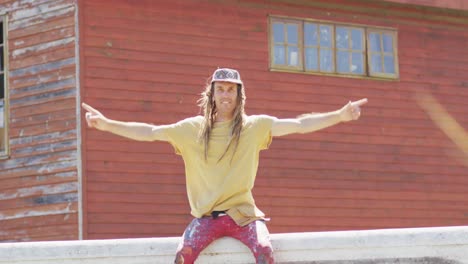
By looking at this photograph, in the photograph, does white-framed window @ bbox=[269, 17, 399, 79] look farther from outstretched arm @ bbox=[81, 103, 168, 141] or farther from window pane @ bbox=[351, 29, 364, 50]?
outstretched arm @ bbox=[81, 103, 168, 141]

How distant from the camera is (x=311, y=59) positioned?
566 inches

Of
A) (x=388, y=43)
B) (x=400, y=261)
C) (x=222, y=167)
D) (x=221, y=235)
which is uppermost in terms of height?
(x=388, y=43)

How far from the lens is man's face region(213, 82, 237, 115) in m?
5.98

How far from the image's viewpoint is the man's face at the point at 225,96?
598 centimetres

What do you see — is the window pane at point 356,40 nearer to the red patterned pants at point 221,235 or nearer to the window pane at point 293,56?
the window pane at point 293,56

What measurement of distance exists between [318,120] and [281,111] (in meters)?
8.13

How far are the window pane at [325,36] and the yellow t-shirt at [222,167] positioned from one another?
8.59m

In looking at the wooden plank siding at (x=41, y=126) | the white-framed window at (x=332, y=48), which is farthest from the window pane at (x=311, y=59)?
the wooden plank siding at (x=41, y=126)

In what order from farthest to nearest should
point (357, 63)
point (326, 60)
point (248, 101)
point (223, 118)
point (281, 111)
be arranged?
point (357, 63), point (326, 60), point (281, 111), point (248, 101), point (223, 118)

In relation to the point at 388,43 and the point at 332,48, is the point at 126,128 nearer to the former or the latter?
the point at 332,48

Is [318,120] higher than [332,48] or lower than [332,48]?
lower

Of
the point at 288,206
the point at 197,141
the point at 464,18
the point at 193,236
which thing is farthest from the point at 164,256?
the point at 464,18

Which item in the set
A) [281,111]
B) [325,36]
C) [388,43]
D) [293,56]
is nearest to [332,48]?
[325,36]

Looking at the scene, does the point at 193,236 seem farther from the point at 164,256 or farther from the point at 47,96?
the point at 47,96
